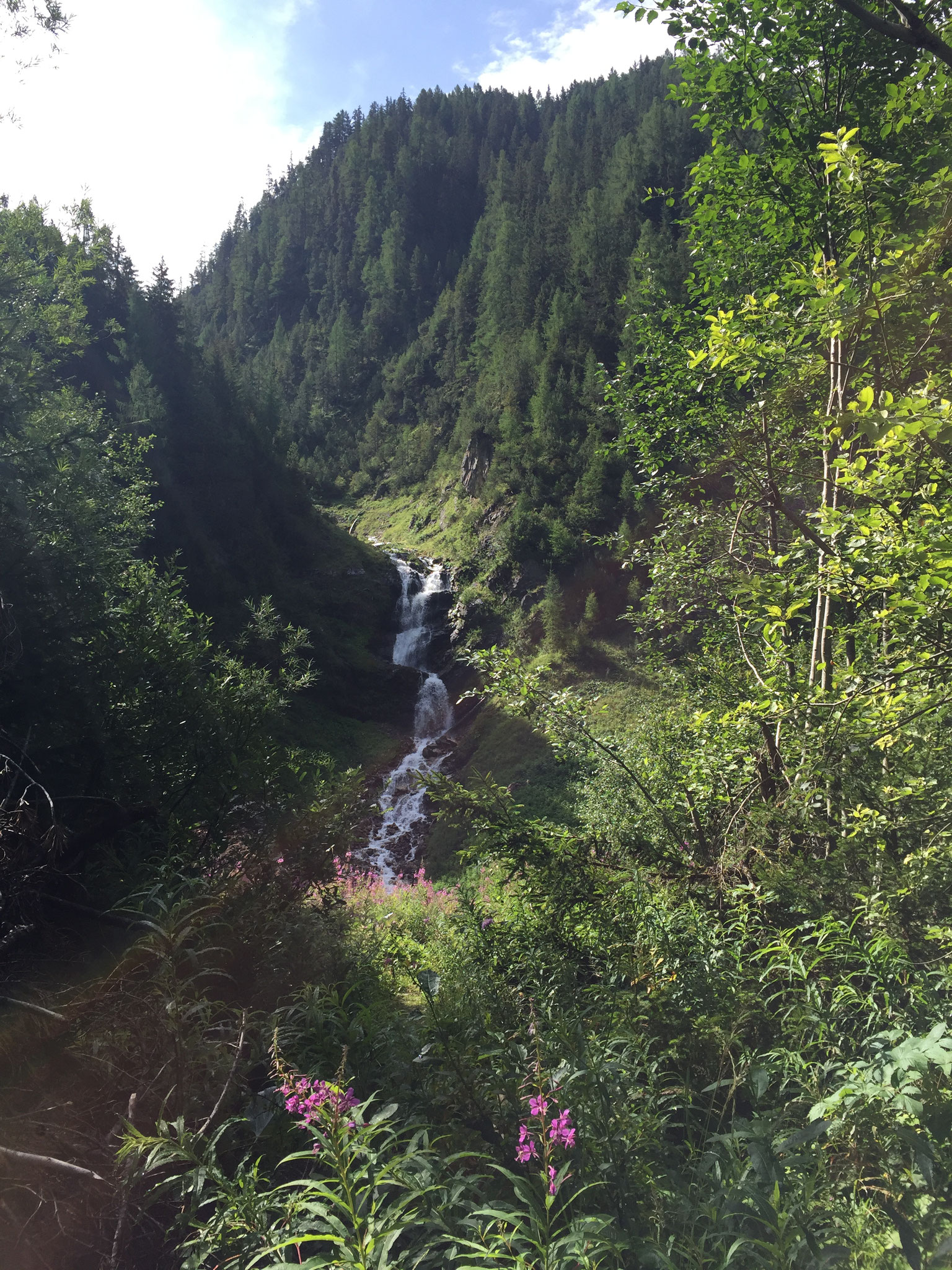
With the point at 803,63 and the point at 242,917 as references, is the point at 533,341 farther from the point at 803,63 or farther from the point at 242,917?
the point at 242,917

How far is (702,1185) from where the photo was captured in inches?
80.5

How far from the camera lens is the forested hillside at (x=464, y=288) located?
37.0m

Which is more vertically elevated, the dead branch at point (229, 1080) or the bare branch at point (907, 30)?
the bare branch at point (907, 30)

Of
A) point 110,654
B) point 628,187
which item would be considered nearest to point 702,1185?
point 110,654

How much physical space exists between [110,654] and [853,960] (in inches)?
256

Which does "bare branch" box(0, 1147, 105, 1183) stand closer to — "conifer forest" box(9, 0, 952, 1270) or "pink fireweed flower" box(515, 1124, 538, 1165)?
"conifer forest" box(9, 0, 952, 1270)

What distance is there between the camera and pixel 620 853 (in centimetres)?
→ 394

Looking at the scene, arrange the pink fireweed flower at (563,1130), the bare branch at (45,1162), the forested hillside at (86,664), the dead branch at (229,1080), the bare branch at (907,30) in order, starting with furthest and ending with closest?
1. the forested hillside at (86,664)
2. the dead branch at (229,1080)
3. the bare branch at (45,1162)
4. the bare branch at (907,30)
5. the pink fireweed flower at (563,1130)

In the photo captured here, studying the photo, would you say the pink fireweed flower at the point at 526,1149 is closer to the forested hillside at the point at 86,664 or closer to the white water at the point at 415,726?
the forested hillside at the point at 86,664

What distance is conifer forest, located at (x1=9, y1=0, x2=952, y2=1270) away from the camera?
1.96 m

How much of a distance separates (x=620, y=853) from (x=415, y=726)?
80.6 feet

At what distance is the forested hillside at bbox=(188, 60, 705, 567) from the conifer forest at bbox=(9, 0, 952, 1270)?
86.5 inches

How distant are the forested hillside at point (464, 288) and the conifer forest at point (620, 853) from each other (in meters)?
2.20

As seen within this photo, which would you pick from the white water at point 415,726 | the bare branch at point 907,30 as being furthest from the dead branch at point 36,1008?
the white water at point 415,726
